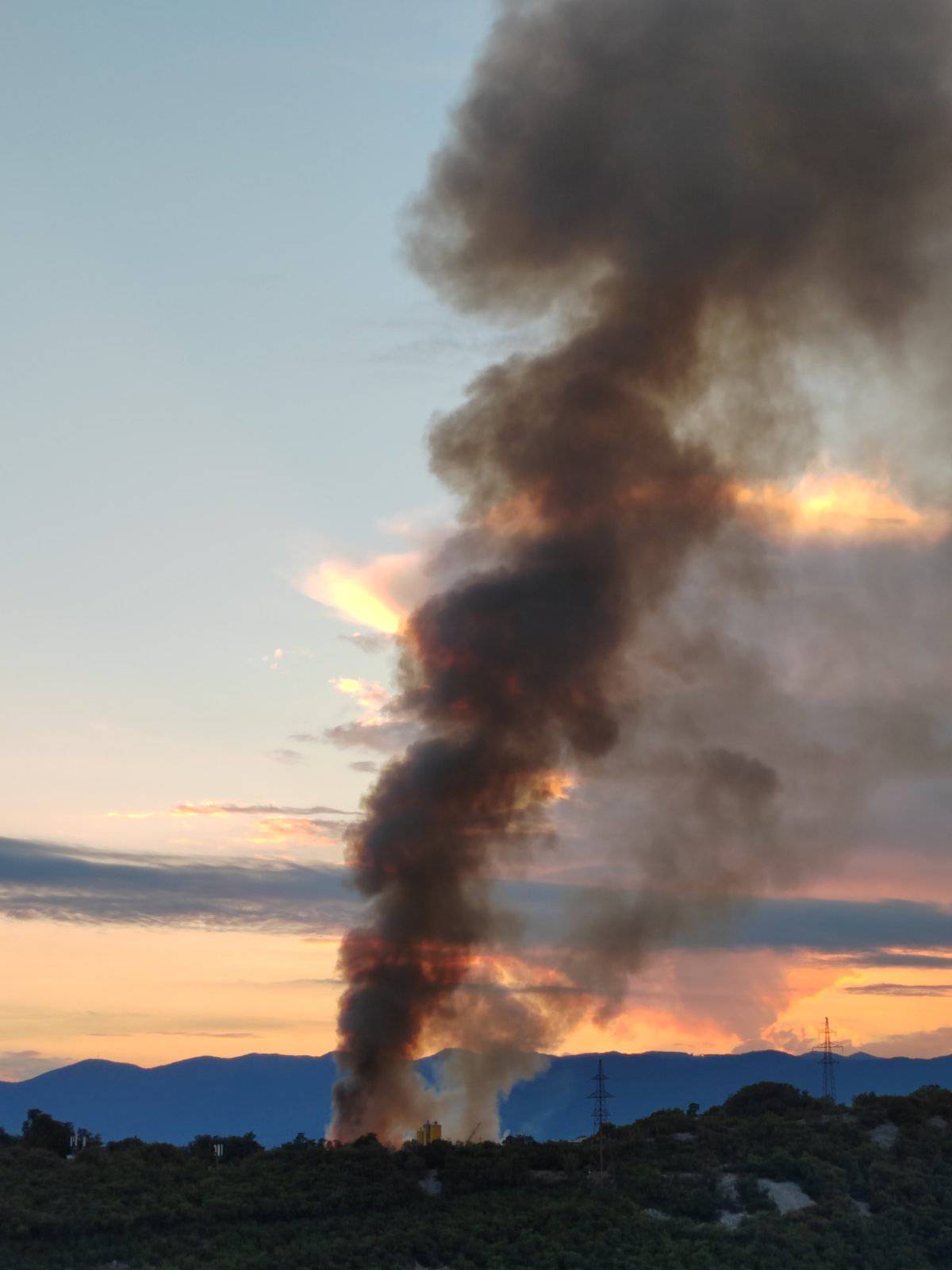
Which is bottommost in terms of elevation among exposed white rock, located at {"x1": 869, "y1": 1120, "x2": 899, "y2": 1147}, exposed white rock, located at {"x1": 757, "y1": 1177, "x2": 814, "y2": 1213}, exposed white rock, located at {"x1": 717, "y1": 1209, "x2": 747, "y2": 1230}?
exposed white rock, located at {"x1": 717, "y1": 1209, "x2": 747, "y2": 1230}

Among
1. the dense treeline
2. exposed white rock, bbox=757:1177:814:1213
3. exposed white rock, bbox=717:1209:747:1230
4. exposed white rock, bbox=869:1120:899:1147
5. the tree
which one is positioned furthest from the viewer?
the tree

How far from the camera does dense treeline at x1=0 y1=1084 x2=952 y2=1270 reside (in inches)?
1986

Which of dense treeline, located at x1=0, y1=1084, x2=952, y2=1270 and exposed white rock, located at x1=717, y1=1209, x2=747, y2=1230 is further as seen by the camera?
exposed white rock, located at x1=717, y1=1209, x2=747, y2=1230

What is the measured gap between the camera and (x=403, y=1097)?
7762 centimetres

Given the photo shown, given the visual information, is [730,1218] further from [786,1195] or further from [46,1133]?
[46,1133]

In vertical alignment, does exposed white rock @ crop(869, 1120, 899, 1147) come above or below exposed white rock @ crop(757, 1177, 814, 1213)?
above

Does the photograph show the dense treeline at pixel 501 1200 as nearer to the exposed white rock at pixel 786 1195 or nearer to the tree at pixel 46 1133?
the tree at pixel 46 1133

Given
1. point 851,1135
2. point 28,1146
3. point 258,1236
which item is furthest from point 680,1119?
point 28,1146

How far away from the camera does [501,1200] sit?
2314 inches

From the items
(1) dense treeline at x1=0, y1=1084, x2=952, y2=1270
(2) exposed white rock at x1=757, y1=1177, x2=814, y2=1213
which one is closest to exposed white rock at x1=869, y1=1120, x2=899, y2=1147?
(1) dense treeline at x1=0, y1=1084, x2=952, y2=1270

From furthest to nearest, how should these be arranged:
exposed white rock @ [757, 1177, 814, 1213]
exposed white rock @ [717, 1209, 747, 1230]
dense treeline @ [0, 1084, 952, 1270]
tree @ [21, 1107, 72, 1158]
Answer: tree @ [21, 1107, 72, 1158] → exposed white rock @ [757, 1177, 814, 1213] → exposed white rock @ [717, 1209, 747, 1230] → dense treeline @ [0, 1084, 952, 1270]

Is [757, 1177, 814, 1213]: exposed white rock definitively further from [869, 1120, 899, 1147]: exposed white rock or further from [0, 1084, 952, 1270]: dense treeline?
[869, 1120, 899, 1147]: exposed white rock

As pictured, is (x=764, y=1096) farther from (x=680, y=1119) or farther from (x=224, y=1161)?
(x=224, y=1161)

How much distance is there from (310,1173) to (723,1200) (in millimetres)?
18197
